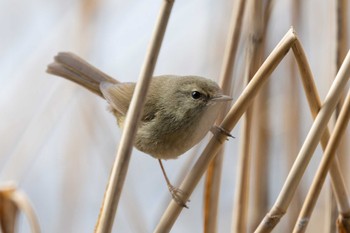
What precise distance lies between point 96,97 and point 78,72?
0.61 metres

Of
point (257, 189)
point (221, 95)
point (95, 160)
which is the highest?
point (221, 95)

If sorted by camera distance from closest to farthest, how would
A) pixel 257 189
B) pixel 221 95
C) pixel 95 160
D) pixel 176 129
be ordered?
pixel 221 95 < pixel 176 129 < pixel 257 189 < pixel 95 160

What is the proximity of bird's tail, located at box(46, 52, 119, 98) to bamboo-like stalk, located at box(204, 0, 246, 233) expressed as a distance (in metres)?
0.71

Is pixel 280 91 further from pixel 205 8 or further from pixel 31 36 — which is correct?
pixel 31 36

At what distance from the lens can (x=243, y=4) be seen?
165 centimetres

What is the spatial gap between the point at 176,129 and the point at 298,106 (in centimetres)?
77

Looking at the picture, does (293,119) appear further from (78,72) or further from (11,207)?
(11,207)

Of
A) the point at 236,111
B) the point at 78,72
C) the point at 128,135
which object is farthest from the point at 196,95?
the point at 128,135

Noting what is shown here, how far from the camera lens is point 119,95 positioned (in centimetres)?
216

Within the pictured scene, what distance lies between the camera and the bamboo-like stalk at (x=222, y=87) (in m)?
1.65

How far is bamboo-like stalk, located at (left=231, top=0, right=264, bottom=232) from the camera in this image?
5.56 feet

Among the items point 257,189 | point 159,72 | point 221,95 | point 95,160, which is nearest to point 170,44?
point 159,72

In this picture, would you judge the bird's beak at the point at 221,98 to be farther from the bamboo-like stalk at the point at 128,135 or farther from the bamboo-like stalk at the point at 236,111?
the bamboo-like stalk at the point at 128,135

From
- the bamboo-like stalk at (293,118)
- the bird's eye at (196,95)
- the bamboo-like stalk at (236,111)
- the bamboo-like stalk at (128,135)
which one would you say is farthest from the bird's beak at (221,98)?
the bamboo-like stalk at (293,118)
